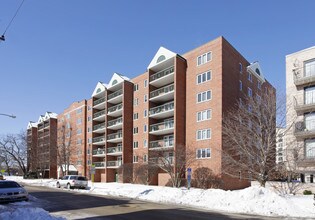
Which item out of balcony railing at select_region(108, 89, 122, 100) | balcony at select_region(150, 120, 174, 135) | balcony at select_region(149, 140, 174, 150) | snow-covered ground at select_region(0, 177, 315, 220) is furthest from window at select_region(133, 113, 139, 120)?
snow-covered ground at select_region(0, 177, 315, 220)

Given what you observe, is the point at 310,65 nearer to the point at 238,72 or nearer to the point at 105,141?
the point at 238,72

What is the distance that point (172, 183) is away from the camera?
35688 mm

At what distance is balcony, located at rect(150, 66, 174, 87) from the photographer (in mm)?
42047

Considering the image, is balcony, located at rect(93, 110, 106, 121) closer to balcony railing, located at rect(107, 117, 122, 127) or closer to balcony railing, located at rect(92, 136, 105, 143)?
balcony railing, located at rect(107, 117, 122, 127)

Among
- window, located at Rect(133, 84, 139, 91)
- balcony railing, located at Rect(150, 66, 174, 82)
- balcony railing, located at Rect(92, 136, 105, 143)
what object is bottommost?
balcony railing, located at Rect(92, 136, 105, 143)

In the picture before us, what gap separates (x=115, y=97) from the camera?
5381cm

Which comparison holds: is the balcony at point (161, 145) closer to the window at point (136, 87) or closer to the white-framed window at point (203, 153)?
the white-framed window at point (203, 153)

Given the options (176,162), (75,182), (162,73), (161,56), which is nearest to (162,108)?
(162,73)

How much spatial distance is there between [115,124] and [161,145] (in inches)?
567

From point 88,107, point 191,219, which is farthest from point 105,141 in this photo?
point 191,219

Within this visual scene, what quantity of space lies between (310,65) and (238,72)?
10.1 metres

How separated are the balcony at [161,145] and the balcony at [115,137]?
9802 mm

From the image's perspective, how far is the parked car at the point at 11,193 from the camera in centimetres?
1841

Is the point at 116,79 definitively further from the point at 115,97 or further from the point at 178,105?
the point at 178,105
